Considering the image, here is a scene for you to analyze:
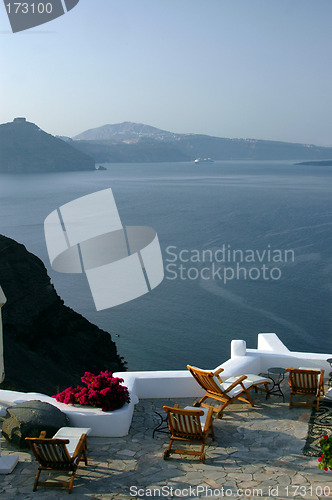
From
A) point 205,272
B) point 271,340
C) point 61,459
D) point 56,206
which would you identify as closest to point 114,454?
point 61,459

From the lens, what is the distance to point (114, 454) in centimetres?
581

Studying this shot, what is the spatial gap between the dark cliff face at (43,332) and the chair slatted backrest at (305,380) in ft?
69.3

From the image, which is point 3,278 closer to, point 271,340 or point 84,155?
point 271,340

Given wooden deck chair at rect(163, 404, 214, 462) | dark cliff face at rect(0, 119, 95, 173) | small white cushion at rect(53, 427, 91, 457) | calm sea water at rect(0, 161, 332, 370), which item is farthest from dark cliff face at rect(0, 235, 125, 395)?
dark cliff face at rect(0, 119, 95, 173)

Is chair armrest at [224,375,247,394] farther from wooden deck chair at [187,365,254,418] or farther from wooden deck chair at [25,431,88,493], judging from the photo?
wooden deck chair at [25,431,88,493]

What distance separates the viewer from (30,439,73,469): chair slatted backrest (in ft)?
16.5

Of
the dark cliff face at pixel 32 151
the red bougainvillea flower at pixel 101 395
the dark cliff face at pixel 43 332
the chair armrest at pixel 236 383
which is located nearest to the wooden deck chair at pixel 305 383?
the chair armrest at pixel 236 383

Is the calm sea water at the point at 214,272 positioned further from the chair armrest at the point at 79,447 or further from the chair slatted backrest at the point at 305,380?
the chair armrest at the point at 79,447

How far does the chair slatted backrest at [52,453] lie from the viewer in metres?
5.04

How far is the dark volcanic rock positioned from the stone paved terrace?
0.47 ft

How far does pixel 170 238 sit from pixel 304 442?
202ft

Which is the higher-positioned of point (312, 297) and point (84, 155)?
point (84, 155)

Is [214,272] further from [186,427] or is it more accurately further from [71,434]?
[71,434]

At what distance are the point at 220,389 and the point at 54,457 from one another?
2381mm
